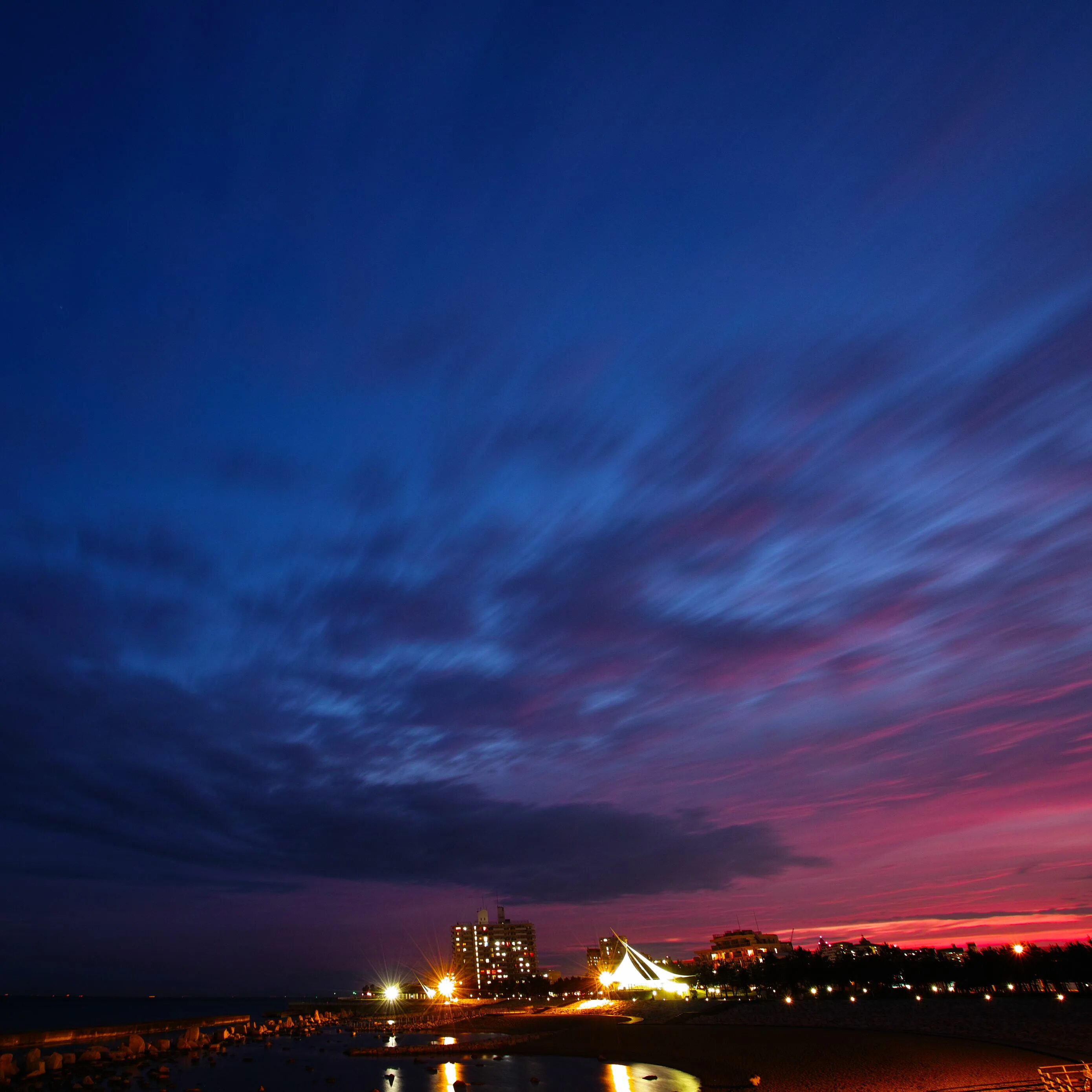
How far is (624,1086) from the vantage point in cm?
4356

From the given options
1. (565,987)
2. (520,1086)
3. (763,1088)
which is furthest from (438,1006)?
(763,1088)

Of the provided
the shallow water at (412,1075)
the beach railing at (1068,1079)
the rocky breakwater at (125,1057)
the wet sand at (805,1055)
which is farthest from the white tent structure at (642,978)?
the beach railing at (1068,1079)

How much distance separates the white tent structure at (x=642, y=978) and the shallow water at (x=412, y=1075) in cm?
6806

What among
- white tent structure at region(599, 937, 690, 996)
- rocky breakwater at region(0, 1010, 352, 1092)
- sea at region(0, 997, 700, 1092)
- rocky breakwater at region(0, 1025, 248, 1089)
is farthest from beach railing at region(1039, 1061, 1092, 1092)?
white tent structure at region(599, 937, 690, 996)

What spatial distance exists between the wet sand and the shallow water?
3.24 meters

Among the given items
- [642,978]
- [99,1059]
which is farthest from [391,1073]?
[642,978]

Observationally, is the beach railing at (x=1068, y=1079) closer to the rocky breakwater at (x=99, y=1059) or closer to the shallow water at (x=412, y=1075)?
the shallow water at (x=412, y=1075)

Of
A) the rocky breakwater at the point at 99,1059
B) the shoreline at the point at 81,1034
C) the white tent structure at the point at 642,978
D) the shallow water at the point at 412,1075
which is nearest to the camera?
the shallow water at the point at 412,1075

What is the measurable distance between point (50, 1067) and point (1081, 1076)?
71.2 m

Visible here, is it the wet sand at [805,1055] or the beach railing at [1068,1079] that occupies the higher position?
the beach railing at [1068,1079]

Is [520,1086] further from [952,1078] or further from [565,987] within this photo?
[565,987]

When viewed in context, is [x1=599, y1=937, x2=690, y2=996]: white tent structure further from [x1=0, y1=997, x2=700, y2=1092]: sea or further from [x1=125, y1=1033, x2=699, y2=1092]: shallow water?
[x1=125, y1=1033, x2=699, y2=1092]: shallow water

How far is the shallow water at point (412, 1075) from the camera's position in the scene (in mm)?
45250

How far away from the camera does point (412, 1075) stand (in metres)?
52.1
